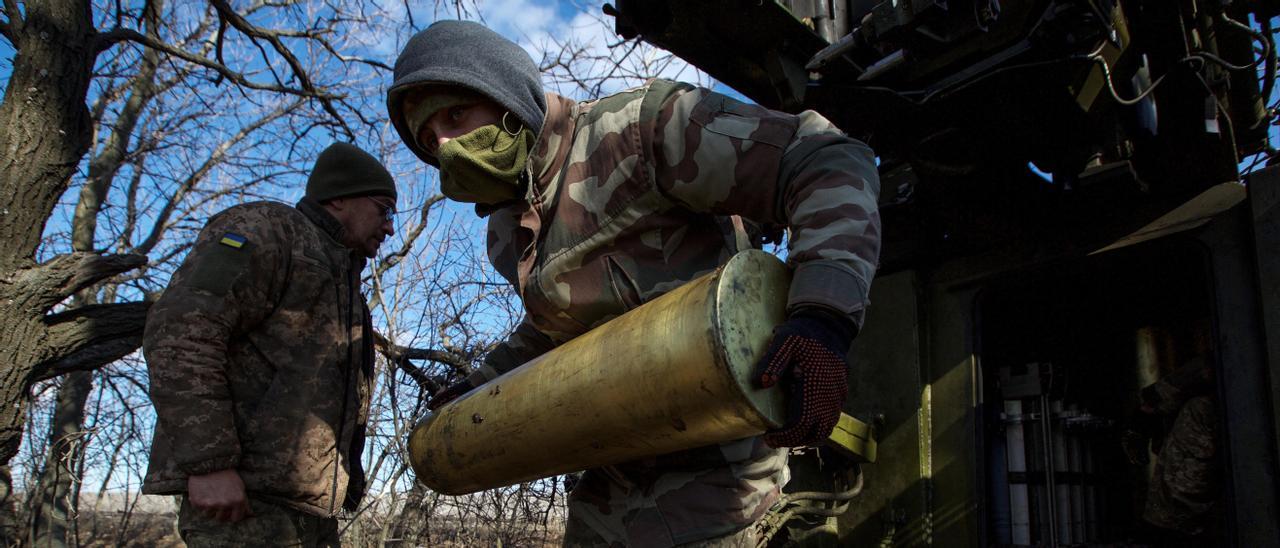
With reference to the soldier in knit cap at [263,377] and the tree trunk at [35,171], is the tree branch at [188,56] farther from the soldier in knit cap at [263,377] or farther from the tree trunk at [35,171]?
the soldier in knit cap at [263,377]

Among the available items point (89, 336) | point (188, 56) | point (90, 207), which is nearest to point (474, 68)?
point (89, 336)

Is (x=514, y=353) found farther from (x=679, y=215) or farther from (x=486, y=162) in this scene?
(x=679, y=215)

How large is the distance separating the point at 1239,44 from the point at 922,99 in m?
1.89

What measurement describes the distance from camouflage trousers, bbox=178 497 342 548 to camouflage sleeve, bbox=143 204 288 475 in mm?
171

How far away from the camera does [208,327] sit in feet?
8.90

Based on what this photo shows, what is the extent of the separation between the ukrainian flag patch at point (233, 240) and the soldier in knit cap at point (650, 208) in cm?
78

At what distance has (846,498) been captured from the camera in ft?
13.2

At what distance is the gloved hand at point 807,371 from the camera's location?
1.46 m

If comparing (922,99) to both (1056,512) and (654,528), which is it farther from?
(654,528)

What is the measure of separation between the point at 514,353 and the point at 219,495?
0.89m

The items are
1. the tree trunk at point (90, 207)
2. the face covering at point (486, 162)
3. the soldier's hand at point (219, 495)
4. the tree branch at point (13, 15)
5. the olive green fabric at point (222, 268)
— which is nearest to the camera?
the face covering at point (486, 162)

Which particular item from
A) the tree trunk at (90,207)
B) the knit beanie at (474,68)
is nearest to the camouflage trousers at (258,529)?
the knit beanie at (474,68)

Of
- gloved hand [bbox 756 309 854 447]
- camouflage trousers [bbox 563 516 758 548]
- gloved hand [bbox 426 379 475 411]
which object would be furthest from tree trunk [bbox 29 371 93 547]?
gloved hand [bbox 756 309 854 447]

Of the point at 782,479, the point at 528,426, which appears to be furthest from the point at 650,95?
the point at 782,479
